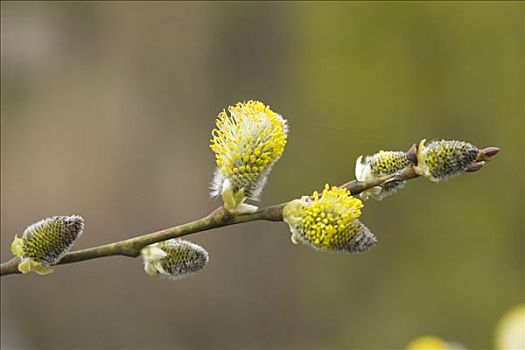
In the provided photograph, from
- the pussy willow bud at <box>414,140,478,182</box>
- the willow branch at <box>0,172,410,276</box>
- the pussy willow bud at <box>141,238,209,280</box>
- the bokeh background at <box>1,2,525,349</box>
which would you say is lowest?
the bokeh background at <box>1,2,525,349</box>

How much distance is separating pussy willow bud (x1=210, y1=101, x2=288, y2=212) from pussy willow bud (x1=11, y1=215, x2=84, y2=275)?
3.3 inches

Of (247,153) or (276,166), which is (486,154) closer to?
(247,153)

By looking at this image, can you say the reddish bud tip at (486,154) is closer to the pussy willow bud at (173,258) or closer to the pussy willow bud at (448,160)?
the pussy willow bud at (448,160)

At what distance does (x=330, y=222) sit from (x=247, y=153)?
66 mm

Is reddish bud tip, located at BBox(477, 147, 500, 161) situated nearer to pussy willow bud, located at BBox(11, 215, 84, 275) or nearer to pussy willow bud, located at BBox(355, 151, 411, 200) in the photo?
pussy willow bud, located at BBox(355, 151, 411, 200)

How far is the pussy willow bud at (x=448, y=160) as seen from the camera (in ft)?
1.34

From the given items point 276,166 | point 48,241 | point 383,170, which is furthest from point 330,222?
point 276,166

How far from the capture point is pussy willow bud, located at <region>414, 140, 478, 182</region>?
41 centimetres

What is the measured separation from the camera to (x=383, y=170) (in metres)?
0.45

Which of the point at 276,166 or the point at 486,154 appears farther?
the point at 276,166

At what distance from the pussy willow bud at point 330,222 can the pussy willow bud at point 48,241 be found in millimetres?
117

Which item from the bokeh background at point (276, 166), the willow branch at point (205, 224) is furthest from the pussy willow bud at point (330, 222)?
the bokeh background at point (276, 166)

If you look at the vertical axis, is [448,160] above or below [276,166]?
above

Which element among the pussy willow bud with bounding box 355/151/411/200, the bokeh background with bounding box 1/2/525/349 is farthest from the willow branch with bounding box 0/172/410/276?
the bokeh background with bounding box 1/2/525/349
